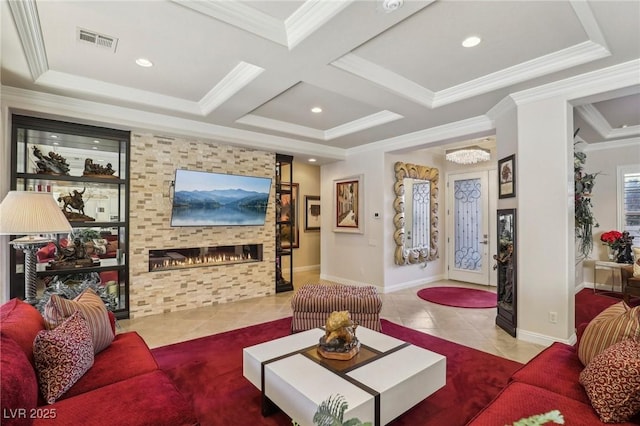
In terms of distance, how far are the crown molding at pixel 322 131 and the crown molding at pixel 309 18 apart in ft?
7.44

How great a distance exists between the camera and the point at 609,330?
1.85 metres

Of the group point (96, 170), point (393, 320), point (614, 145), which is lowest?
point (393, 320)

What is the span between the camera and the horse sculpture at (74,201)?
13.3 ft

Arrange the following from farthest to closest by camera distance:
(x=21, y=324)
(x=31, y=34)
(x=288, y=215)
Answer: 1. (x=288, y=215)
2. (x=31, y=34)
3. (x=21, y=324)

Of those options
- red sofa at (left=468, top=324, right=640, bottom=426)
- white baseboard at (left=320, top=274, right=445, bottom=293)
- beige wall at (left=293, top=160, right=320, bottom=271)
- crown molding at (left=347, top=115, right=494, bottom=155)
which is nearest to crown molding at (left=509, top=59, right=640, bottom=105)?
crown molding at (left=347, top=115, right=494, bottom=155)

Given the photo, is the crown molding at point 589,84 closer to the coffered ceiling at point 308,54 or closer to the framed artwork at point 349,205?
the coffered ceiling at point 308,54

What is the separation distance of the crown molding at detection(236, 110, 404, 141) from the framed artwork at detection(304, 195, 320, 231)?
2684 millimetres

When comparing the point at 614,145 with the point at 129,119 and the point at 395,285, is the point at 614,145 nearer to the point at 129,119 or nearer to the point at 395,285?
the point at 395,285

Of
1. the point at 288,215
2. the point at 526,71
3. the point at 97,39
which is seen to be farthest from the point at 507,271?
the point at 97,39

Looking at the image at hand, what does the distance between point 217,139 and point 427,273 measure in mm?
4705

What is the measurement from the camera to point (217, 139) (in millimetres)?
4871

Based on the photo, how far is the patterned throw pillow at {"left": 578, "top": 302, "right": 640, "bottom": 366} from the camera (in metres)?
1.77

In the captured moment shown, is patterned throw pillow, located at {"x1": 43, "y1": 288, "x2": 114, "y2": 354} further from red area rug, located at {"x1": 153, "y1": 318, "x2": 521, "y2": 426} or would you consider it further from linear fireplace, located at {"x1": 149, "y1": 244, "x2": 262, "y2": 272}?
linear fireplace, located at {"x1": 149, "y1": 244, "x2": 262, "y2": 272}

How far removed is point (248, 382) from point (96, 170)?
3367 millimetres
